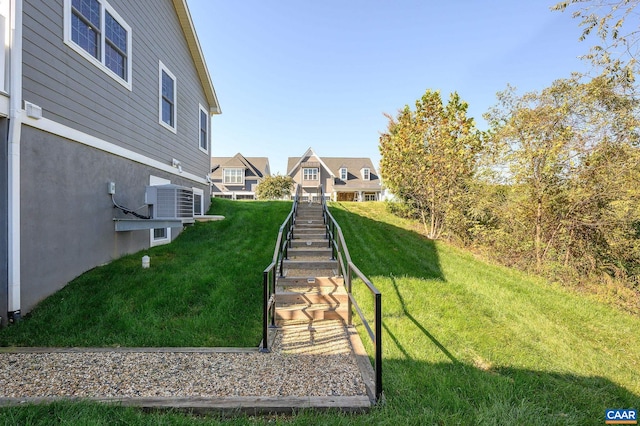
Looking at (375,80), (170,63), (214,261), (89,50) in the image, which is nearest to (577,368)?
(214,261)

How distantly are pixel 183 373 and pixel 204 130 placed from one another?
34.2 feet

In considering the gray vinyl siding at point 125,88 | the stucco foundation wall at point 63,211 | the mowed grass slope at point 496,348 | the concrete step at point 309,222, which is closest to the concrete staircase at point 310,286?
the mowed grass slope at point 496,348

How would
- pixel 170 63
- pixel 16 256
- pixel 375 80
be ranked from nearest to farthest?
pixel 16 256
pixel 170 63
pixel 375 80

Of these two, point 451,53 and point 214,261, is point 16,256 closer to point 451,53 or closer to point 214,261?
point 214,261

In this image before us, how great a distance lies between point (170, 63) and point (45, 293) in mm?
7123

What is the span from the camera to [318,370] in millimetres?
3229

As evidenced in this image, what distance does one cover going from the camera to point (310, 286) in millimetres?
5516

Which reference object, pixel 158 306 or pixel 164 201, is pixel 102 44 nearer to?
pixel 164 201

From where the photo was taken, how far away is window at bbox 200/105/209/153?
11.3 metres

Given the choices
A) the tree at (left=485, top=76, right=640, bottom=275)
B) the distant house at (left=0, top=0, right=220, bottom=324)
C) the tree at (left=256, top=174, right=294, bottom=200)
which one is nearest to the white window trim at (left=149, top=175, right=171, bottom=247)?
the distant house at (left=0, top=0, right=220, bottom=324)

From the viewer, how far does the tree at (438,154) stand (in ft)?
30.3

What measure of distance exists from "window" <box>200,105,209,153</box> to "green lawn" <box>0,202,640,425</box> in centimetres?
553

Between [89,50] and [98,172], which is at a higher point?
[89,50]

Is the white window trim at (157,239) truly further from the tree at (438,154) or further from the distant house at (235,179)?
the distant house at (235,179)
